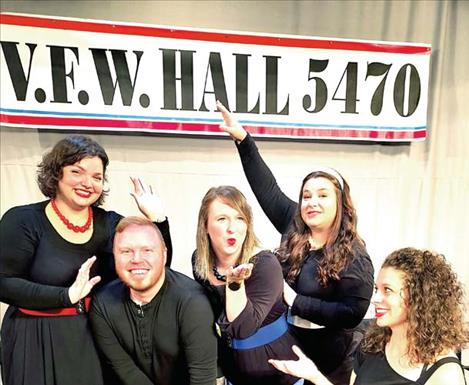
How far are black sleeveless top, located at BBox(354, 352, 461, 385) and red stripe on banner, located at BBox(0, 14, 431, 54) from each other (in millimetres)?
1331

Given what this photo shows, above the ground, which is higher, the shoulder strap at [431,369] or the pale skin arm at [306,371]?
the shoulder strap at [431,369]

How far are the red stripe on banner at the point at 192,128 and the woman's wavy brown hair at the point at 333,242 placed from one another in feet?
1.47

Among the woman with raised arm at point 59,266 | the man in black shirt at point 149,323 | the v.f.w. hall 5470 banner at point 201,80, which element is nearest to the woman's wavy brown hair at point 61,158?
the woman with raised arm at point 59,266

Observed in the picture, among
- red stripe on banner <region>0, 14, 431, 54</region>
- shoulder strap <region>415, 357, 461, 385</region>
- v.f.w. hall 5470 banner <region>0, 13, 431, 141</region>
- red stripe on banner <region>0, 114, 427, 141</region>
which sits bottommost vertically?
shoulder strap <region>415, 357, 461, 385</region>

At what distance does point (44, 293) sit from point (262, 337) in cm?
76

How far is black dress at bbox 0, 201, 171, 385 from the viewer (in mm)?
1460

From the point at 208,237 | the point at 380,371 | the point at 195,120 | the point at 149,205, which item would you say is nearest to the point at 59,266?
the point at 149,205

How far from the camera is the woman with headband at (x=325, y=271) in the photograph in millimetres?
1557

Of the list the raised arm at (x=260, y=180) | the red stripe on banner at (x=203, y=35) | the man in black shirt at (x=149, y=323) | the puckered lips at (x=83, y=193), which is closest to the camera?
the man in black shirt at (x=149, y=323)

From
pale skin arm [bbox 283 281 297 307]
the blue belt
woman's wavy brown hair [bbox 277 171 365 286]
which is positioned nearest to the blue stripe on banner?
woman's wavy brown hair [bbox 277 171 365 286]

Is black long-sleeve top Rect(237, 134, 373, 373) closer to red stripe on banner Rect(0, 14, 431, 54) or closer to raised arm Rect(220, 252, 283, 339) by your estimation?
raised arm Rect(220, 252, 283, 339)

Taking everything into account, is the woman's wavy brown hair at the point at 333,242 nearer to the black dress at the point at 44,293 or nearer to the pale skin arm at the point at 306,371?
the pale skin arm at the point at 306,371

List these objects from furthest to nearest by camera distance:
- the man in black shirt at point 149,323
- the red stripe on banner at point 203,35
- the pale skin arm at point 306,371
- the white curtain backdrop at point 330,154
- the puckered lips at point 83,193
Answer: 1. the white curtain backdrop at point 330,154
2. the red stripe on banner at point 203,35
3. the puckered lips at point 83,193
4. the man in black shirt at point 149,323
5. the pale skin arm at point 306,371

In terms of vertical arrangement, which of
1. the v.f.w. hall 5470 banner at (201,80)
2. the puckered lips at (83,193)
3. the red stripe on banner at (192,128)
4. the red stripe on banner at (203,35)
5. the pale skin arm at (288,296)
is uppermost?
the red stripe on banner at (203,35)
